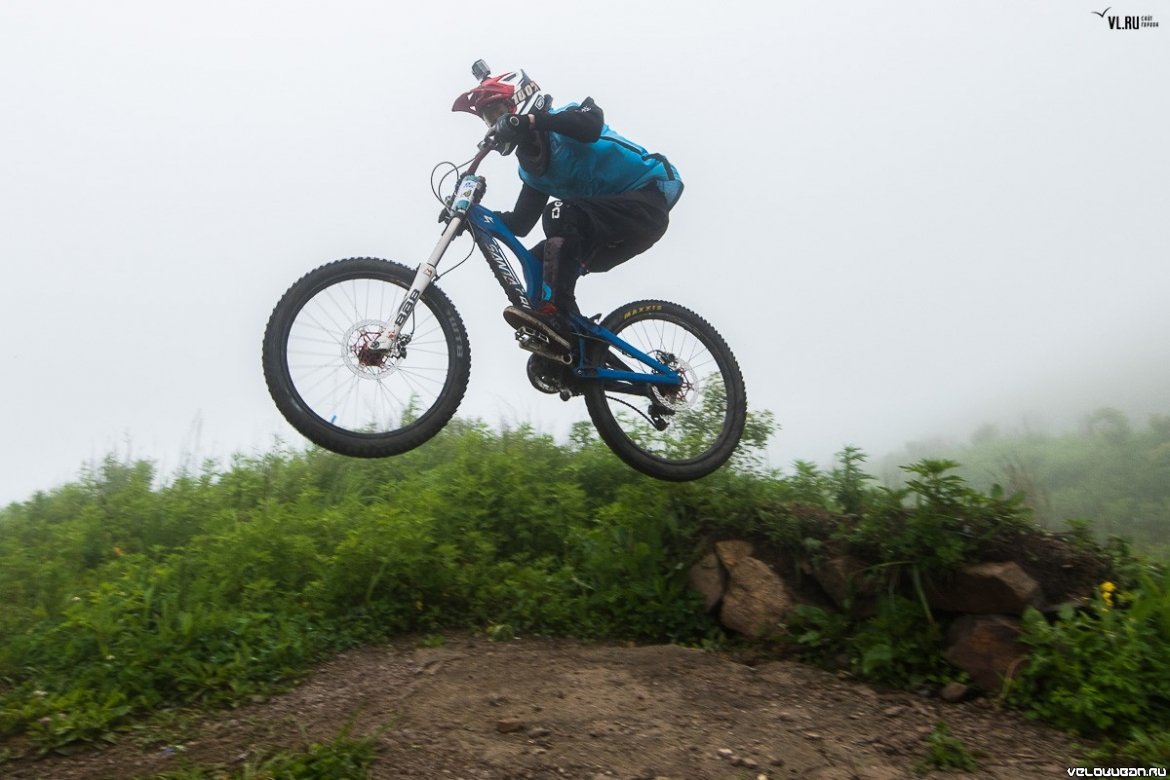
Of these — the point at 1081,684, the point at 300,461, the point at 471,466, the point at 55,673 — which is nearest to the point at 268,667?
the point at 55,673

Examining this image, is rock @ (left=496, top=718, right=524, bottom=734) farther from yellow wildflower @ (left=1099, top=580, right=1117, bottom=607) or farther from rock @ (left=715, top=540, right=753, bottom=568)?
yellow wildflower @ (left=1099, top=580, right=1117, bottom=607)

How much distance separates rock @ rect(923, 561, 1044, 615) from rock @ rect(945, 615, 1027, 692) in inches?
2.3

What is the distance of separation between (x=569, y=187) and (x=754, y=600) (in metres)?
2.58

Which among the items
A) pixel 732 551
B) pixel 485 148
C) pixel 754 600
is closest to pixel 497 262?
pixel 485 148

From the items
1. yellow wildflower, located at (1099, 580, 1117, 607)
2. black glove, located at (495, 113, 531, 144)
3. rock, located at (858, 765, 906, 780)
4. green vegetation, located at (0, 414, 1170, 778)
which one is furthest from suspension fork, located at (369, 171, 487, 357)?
yellow wildflower, located at (1099, 580, 1117, 607)

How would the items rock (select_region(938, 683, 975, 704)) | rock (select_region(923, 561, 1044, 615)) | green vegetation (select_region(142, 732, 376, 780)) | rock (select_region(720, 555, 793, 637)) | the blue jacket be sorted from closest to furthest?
1. green vegetation (select_region(142, 732, 376, 780))
2. rock (select_region(938, 683, 975, 704))
3. rock (select_region(923, 561, 1044, 615))
4. the blue jacket
5. rock (select_region(720, 555, 793, 637))

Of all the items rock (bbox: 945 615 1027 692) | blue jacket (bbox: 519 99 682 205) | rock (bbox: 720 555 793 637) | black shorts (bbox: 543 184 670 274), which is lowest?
rock (bbox: 945 615 1027 692)

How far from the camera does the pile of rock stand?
13.7 feet

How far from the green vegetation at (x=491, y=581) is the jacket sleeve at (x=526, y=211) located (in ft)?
6.12

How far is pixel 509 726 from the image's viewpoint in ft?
11.8

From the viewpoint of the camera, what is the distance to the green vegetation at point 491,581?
387cm

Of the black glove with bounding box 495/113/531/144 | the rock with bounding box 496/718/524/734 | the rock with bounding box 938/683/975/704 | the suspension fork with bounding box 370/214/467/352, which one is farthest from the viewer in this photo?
the rock with bounding box 938/683/975/704

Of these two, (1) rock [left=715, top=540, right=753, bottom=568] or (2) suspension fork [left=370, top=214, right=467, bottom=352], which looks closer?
(2) suspension fork [left=370, top=214, right=467, bottom=352]

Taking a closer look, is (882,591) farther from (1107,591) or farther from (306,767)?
(306,767)
